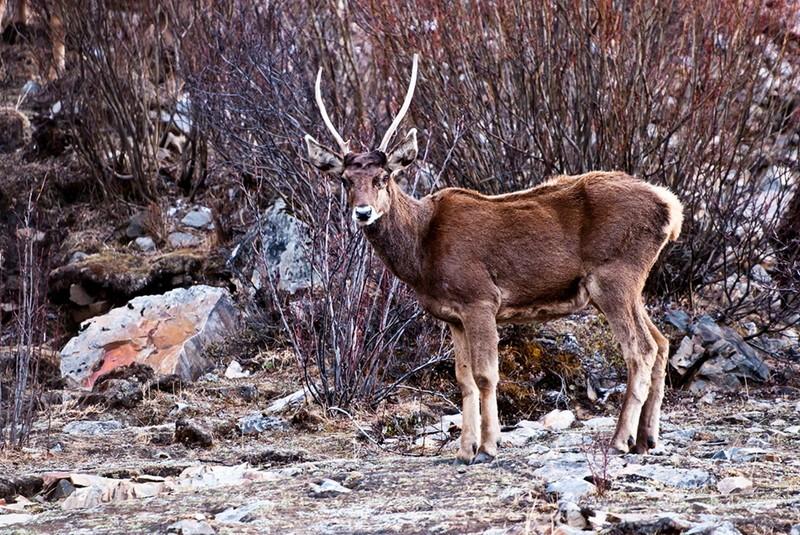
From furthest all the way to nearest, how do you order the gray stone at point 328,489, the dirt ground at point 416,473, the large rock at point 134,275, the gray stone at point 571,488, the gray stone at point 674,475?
the large rock at point 134,275, the gray stone at point 328,489, the gray stone at point 674,475, the gray stone at point 571,488, the dirt ground at point 416,473

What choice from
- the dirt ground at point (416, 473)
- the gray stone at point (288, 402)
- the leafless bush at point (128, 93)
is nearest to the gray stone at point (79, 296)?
the leafless bush at point (128, 93)

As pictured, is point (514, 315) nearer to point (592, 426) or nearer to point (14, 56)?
point (592, 426)

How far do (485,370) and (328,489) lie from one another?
132 centimetres

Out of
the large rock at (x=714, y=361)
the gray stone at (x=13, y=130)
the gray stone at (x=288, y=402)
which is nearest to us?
the gray stone at (x=288, y=402)

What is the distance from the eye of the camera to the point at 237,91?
1454 cm

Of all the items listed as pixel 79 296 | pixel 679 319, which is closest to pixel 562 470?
pixel 679 319

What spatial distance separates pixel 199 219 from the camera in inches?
668

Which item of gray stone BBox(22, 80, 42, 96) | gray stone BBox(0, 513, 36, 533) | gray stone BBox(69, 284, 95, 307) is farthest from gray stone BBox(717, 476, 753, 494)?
gray stone BBox(22, 80, 42, 96)

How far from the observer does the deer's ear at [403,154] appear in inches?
300

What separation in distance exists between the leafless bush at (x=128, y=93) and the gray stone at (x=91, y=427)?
7.60 metres

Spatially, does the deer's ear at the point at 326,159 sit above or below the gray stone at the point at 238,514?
above

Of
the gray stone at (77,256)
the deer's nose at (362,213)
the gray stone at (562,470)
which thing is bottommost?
the gray stone at (77,256)

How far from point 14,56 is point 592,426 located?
15694 mm

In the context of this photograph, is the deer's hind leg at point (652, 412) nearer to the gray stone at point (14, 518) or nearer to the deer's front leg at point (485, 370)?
the deer's front leg at point (485, 370)
